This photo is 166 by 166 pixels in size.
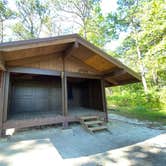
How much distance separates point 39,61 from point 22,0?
1276 centimetres

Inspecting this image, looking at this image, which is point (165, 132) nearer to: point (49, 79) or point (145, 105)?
point (49, 79)

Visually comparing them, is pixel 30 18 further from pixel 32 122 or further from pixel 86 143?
pixel 86 143

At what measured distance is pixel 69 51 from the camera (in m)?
5.16

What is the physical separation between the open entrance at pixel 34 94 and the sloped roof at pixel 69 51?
7.49ft

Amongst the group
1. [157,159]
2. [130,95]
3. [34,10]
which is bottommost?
[157,159]

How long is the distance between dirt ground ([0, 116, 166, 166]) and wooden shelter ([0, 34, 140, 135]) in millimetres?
842

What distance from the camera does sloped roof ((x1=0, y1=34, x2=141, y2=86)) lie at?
3.75 m

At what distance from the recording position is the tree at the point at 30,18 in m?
14.2

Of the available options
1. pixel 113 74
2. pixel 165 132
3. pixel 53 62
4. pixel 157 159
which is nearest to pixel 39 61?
pixel 53 62

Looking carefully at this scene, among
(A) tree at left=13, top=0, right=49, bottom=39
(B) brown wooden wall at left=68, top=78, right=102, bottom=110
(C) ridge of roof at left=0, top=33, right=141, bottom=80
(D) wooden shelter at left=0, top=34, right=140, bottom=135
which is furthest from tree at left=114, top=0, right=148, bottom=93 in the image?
(C) ridge of roof at left=0, top=33, right=141, bottom=80

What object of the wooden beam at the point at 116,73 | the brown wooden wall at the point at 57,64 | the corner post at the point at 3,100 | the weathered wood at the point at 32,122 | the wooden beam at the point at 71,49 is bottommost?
the weathered wood at the point at 32,122

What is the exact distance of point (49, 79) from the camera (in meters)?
7.70

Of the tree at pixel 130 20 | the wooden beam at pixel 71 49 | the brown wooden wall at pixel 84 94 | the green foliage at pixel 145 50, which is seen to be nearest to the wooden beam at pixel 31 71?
the wooden beam at pixel 71 49

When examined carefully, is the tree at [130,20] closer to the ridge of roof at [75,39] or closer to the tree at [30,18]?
the tree at [30,18]
